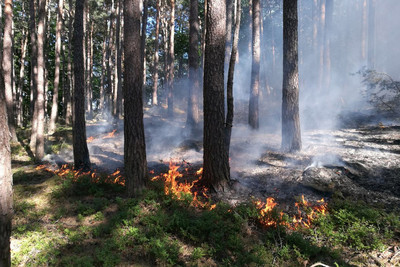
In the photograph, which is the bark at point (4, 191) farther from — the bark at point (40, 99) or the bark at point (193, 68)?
the bark at point (193, 68)

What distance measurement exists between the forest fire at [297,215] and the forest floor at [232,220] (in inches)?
1.7

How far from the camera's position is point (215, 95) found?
6.48 m

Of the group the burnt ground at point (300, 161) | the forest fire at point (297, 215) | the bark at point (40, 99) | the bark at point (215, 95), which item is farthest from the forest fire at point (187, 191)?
the bark at point (40, 99)

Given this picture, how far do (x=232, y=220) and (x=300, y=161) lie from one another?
4081mm

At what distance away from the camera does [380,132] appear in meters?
11.2

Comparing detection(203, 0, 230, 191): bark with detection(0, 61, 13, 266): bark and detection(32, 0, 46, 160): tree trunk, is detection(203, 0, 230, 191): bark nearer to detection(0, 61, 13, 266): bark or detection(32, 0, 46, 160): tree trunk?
detection(0, 61, 13, 266): bark

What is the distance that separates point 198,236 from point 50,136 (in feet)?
41.0

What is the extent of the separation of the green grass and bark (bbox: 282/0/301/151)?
11.8ft

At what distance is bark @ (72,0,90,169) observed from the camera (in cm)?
803

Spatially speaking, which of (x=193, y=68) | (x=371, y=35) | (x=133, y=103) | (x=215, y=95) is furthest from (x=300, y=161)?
(x=371, y=35)

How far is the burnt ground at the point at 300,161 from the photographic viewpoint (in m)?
6.25

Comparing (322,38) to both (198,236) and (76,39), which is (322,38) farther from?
(198,236)

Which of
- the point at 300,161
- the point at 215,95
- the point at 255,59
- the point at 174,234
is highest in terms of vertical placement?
the point at 255,59

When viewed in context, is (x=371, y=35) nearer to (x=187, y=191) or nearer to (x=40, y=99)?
(x=187, y=191)
